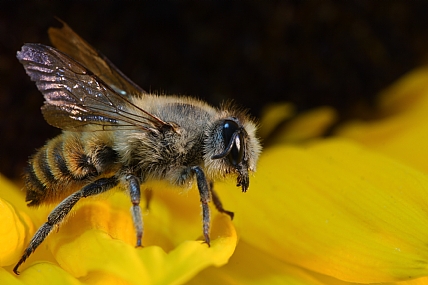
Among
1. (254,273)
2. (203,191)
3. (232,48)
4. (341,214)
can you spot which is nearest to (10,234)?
(203,191)

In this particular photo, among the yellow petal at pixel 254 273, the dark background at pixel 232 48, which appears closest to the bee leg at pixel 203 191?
the yellow petal at pixel 254 273

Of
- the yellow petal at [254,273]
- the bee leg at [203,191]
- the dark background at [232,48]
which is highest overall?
the dark background at [232,48]

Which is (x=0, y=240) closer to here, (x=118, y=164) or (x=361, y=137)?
(x=118, y=164)

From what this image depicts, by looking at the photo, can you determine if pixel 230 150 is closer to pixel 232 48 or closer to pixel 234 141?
pixel 234 141

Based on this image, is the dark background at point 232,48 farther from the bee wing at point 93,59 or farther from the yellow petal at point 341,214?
the yellow petal at point 341,214

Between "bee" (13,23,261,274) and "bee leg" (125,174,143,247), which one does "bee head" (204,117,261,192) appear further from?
"bee leg" (125,174,143,247)

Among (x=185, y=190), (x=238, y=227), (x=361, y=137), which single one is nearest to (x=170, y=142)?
(x=185, y=190)
